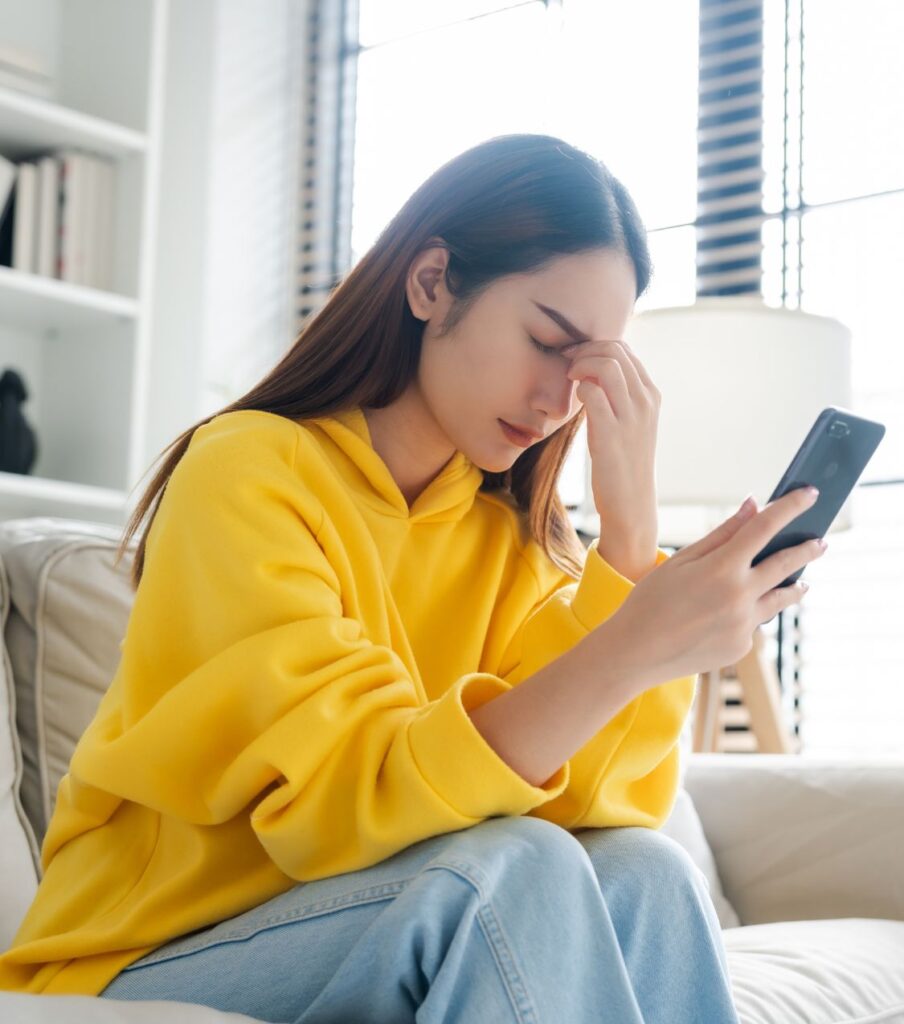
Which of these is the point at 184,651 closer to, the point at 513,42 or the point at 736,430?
the point at 736,430

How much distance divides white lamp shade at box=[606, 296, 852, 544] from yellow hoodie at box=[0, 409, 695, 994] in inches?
33.5

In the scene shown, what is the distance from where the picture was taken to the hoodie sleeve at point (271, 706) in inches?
36.7

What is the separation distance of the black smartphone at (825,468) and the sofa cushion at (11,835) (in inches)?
31.6

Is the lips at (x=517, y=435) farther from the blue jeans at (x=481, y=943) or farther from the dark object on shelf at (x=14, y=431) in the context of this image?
the dark object on shelf at (x=14, y=431)

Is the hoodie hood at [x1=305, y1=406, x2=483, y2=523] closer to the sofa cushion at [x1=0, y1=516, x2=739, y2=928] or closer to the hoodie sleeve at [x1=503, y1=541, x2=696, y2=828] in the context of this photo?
the hoodie sleeve at [x1=503, y1=541, x2=696, y2=828]

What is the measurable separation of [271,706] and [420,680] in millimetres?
288

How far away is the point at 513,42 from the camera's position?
3.27 m

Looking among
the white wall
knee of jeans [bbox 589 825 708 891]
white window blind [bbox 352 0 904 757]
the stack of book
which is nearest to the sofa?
knee of jeans [bbox 589 825 708 891]

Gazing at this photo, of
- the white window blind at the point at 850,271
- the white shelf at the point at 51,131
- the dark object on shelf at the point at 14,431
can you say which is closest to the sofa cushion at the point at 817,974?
the white window blind at the point at 850,271

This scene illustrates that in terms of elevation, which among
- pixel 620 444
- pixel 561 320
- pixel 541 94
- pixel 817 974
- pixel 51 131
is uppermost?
pixel 541 94

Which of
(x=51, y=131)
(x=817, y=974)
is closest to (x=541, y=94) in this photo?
(x=51, y=131)

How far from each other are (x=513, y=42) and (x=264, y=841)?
271 centimetres

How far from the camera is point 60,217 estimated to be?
2.76 metres

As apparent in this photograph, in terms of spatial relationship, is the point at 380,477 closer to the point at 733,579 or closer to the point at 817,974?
the point at 733,579
